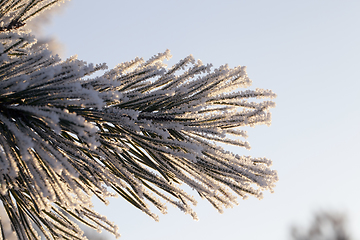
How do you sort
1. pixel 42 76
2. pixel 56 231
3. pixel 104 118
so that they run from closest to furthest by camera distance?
pixel 42 76, pixel 104 118, pixel 56 231

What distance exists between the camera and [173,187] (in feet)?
3.95

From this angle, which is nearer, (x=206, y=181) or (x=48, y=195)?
(x=48, y=195)

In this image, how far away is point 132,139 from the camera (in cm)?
121

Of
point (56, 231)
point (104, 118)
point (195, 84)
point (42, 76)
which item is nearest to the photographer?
point (42, 76)

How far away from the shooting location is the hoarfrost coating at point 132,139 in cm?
103

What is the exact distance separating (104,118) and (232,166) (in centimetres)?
52

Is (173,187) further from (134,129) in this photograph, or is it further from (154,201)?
(134,129)

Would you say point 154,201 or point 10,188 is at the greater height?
point 10,188

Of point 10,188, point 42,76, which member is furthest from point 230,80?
point 10,188

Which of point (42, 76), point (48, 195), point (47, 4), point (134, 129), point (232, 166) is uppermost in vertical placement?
point (47, 4)

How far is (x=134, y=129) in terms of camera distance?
1.12m

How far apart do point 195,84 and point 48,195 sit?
67 centimetres

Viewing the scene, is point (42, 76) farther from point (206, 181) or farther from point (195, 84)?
point (206, 181)

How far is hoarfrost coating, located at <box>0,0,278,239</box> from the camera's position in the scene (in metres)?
1.03
